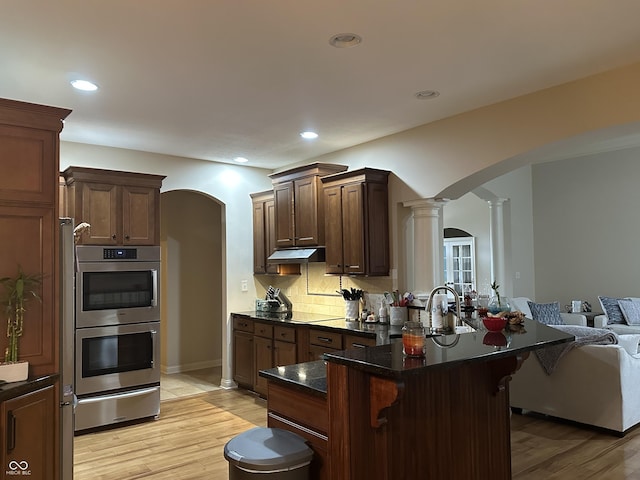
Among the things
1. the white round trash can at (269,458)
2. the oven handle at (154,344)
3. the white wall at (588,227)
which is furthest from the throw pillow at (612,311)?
the white round trash can at (269,458)

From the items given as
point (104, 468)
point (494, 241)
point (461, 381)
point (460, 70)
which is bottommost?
point (104, 468)

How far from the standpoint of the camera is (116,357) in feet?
16.0

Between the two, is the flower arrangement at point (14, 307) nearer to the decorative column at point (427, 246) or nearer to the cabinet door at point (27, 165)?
the cabinet door at point (27, 165)

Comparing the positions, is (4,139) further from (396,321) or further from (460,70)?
→ (396,321)

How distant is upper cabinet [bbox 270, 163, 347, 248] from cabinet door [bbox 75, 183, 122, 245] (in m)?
1.78

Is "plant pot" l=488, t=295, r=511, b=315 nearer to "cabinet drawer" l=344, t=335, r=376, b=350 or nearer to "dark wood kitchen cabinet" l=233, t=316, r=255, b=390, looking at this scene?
"cabinet drawer" l=344, t=335, r=376, b=350

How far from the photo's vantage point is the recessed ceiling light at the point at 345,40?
284cm

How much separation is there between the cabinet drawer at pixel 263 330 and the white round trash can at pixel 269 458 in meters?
3.23

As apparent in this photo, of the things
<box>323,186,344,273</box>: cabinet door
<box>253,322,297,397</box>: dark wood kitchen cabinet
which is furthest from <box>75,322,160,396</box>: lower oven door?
<box>323,186,344,273</box>: cabinet door

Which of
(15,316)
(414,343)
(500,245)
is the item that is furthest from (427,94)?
(500,245)

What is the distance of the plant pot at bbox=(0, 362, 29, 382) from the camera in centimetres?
251

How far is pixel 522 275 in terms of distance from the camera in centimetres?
920

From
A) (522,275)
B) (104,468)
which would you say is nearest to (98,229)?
(104,468)

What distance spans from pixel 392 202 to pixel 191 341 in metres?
4.06
